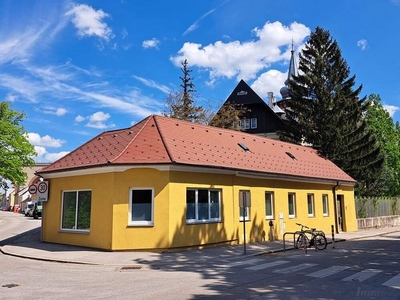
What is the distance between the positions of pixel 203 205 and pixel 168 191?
200cm

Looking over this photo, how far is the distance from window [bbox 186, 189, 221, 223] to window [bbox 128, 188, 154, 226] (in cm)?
151

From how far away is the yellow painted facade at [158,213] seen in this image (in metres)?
13.7

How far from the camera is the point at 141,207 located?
46.1ft

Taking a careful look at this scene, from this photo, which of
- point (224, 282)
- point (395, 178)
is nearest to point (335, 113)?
point (395, 178)

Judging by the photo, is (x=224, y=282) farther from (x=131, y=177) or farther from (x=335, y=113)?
(x=335, y=113)

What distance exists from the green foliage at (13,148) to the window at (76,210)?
24900 mm

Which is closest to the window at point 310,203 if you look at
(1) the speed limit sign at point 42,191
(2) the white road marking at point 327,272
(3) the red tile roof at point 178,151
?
(3) the red tile roof at point 178,151

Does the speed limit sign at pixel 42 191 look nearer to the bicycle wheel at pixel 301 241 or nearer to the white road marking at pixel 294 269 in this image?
the bicycle wheel at pixel 301 241

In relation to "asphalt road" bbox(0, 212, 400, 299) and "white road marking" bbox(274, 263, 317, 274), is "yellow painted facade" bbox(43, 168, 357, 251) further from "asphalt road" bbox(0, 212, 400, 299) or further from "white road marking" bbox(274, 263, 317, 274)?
"white road marking" bbox(274, 263, 317, 274)

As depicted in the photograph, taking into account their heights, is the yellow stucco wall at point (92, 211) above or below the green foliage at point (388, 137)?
below

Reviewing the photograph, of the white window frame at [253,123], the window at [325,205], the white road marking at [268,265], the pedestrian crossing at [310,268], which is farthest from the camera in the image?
the white window frame at [253,123]

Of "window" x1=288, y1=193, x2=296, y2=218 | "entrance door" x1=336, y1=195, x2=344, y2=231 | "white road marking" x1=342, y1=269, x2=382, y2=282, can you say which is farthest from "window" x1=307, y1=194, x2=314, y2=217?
"white road marking" x1=342, y1=269, x2=382, y2=282

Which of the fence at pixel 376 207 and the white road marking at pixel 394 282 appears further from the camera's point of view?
the fence at pixel 376 207

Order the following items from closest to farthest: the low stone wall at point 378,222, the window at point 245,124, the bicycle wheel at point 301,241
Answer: the bicycle wheel at point 301,241
the low stone wall at point 378,222
the window at point 245,124
